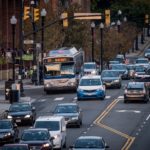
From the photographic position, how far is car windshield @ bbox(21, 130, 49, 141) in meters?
44.7

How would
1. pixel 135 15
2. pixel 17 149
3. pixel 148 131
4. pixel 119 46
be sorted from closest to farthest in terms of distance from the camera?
1. pixel 17 149
2. pixel 148 131
3. pixel 119 46
4. pixel 135 15

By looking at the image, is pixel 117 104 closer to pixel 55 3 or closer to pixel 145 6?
pixel 55 3

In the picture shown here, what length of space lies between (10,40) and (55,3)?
16550 millimetres

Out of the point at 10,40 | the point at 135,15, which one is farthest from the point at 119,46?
the point at 135,15

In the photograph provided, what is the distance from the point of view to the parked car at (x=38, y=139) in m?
43.8

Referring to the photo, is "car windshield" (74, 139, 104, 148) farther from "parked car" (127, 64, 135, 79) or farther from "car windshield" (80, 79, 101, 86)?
"parked car" (127, 64, 135, 79)

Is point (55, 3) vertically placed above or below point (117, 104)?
above

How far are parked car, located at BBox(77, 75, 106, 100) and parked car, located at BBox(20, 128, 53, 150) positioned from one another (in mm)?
27496

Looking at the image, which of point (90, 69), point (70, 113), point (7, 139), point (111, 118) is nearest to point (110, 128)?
point (70, 113)

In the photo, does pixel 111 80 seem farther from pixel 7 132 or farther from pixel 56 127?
pixel 56 127

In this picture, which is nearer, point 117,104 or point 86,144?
point 86,144

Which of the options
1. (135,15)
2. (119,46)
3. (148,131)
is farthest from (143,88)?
(135,15)

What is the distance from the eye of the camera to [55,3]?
127 metres

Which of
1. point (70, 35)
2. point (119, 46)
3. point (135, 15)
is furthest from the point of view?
point (135, 15)
